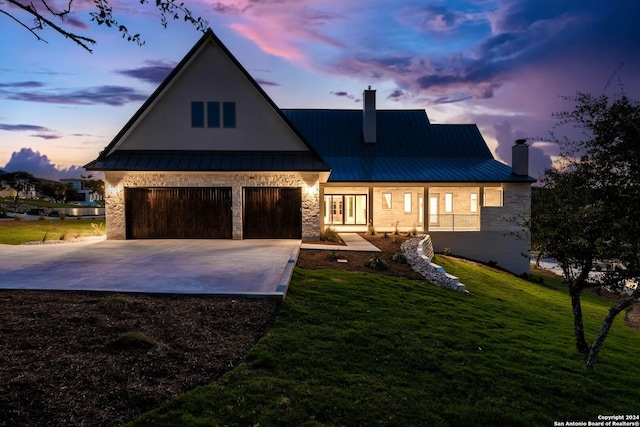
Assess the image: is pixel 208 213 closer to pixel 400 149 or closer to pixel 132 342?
pixel 132 342

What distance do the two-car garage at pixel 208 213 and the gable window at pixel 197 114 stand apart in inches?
112

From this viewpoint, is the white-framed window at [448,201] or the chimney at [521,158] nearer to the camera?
the chimney at [521,158]

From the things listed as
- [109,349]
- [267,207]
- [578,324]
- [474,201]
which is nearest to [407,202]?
[474,201]

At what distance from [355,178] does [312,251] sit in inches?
371

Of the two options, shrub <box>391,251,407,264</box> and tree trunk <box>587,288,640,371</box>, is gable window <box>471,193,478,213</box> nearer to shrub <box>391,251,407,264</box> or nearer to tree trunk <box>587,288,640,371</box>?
shrub <box>391,251,407,264</box>

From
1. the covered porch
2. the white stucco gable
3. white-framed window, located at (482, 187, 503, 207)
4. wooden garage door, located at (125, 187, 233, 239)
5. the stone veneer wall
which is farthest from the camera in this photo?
white-framed window, located at (482, 187, 503, 207)

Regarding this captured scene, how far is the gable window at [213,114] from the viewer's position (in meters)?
17.4

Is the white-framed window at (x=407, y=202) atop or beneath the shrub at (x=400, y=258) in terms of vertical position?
atop

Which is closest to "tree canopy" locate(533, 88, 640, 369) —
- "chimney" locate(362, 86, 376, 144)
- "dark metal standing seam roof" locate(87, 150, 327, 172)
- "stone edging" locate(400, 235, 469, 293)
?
"stone edging" locate(400, 235, 469, 293)

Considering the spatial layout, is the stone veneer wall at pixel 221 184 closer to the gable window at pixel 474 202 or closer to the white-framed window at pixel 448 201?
the white-framed window at pixel 448 201

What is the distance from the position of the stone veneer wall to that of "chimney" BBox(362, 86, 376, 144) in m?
11.5

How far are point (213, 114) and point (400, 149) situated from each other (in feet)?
47.8

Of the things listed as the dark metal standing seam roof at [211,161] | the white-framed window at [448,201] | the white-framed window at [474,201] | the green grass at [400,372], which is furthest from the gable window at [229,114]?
the white-framed window at [474,201]

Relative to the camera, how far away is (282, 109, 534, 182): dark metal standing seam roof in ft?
77.8
